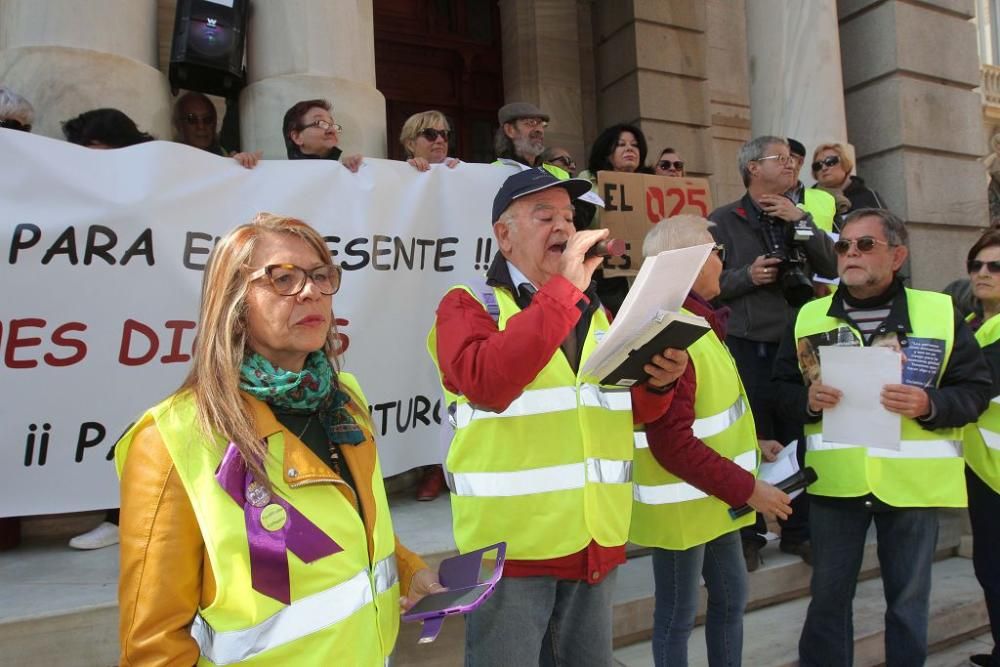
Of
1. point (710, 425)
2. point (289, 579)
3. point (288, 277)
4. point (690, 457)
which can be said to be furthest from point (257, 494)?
point (710, 425)

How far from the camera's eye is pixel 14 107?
140 inches

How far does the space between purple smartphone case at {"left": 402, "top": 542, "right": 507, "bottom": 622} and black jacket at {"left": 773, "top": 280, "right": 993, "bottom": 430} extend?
6.14ft

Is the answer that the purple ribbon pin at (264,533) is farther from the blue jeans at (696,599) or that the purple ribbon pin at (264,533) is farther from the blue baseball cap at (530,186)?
the blue jeans at (696,599)

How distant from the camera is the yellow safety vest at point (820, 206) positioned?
4.62 m

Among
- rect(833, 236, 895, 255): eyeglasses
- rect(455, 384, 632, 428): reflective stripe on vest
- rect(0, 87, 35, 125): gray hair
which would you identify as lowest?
rect(455, 384, 632, 428): reflective stripe on vest

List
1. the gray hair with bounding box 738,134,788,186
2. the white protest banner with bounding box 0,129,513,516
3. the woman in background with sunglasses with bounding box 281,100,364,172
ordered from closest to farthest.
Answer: the white protest banner with bounding box 0,129,513,516
the woman in background with sunglasses with bounding box 281,100,364,172
the gray hair with bounding box 738,134,788,186

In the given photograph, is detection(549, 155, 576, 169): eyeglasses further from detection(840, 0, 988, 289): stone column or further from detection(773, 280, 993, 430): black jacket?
detection(840, 0, 988, 289): stone column

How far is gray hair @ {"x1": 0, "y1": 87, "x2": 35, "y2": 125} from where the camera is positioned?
3539 millimetres

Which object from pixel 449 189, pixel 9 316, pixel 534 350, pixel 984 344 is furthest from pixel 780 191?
pixel 9 316

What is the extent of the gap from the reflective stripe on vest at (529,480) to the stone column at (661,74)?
690 cm

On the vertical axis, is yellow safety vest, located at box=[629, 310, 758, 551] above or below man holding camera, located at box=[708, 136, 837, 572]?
below

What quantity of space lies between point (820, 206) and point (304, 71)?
323cm

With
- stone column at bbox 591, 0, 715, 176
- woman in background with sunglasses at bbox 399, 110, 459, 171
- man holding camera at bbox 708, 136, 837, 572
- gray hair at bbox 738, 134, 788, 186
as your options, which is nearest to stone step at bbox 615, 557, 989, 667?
man holding camera at bbox 708, 136, 837, 572

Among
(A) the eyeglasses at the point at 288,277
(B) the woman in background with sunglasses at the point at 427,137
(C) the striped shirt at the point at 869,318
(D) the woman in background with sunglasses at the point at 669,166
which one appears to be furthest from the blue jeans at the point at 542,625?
(D) the woman in background with sunglasses at the point at 669,166
